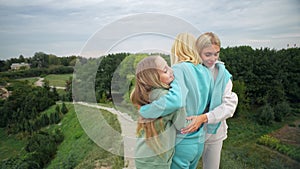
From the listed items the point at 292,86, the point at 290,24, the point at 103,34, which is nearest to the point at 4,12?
the point at 103,34

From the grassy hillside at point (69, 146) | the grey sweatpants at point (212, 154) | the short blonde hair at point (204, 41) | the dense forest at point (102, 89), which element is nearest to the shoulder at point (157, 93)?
the dense forest at point (102, 89)

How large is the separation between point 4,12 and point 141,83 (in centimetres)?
225

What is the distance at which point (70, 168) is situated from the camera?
303cm

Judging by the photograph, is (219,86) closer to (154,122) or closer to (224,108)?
(224,108)

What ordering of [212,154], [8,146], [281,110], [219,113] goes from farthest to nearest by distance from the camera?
[281,110] < [8,146] < [212,154] < [219,113]

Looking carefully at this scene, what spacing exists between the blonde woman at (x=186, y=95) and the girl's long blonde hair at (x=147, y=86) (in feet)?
0.12

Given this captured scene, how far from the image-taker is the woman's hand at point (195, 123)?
3.64 ft

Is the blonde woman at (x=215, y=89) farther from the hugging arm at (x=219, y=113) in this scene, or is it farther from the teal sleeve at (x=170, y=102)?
the teal sleeve at (x=170, y=102)

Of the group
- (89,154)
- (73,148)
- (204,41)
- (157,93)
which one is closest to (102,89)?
(157,93)

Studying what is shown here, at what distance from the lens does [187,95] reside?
109cm

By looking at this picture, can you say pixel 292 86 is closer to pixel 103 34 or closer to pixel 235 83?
pixel 235 83

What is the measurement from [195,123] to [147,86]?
0.90 ft

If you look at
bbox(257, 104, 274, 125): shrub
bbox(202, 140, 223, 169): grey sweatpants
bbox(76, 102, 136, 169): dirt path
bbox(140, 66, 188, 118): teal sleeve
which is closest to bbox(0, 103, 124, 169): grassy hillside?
bbox(202, 140, 223, 169): grey sweatpants

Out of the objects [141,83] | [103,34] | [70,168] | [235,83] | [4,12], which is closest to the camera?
[141,83]
